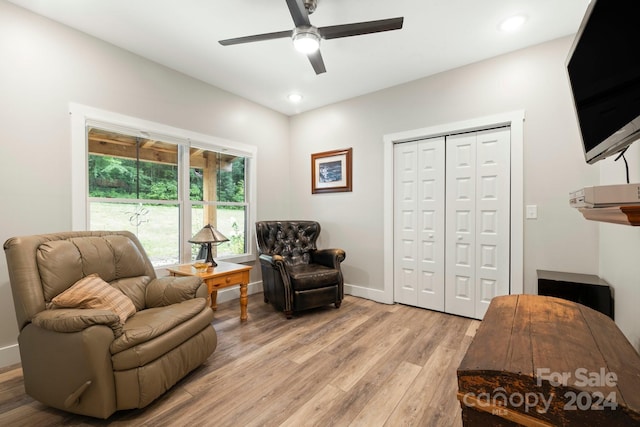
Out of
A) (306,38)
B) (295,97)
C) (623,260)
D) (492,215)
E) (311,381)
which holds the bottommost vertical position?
(311,381)

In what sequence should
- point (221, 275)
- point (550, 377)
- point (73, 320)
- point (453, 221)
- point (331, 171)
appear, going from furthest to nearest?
point (331, 171), point (453, 221), point (221, 275), point (73, 320), point (550, 377)

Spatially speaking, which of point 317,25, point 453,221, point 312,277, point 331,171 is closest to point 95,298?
point 312,277

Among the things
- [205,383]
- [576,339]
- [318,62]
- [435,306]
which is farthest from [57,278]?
[435,306]

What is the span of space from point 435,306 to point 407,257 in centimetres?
63

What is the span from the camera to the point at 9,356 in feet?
6.95

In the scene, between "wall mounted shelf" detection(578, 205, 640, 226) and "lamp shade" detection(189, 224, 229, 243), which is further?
"lamp shade" detection(189, 224, 229, 243)

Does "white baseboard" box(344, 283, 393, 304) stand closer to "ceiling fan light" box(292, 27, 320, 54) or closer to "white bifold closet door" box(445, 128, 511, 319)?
"white bifold closet door" box(445, 128, 511, 319)

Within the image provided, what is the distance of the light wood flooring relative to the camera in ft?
5.15

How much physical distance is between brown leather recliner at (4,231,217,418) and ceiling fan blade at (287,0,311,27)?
2.10 metres

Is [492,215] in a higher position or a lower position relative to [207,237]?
higher

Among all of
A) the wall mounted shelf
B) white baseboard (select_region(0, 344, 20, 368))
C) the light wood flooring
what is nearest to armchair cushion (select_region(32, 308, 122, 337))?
the light wood flooring

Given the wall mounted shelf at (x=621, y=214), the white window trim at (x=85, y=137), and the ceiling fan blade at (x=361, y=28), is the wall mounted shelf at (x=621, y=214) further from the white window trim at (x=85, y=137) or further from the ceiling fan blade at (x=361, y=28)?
the white window trim at (x=85, y=137)

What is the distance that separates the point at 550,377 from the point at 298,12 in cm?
217

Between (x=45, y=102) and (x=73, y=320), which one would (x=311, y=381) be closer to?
(x=73, y=320)
